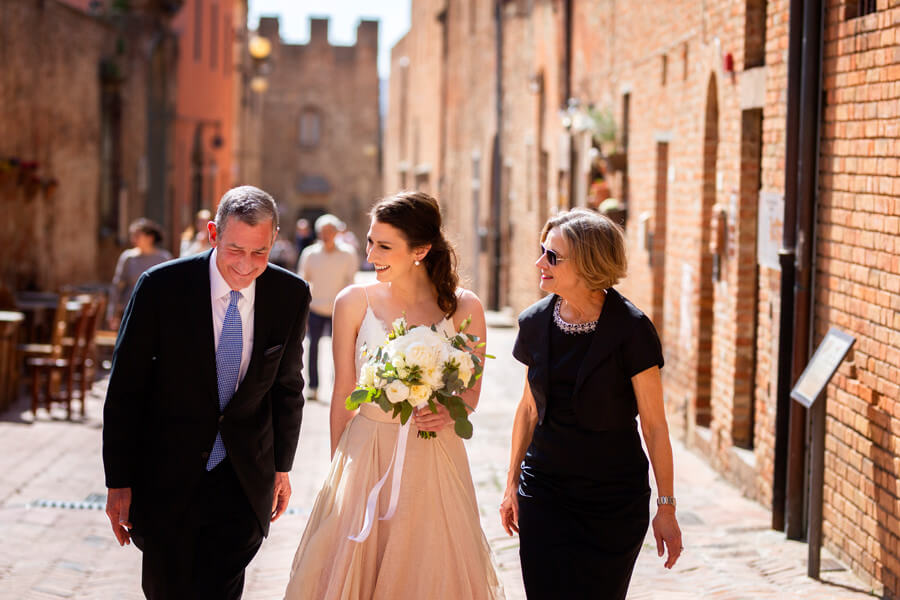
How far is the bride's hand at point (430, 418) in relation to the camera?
4.36 meters

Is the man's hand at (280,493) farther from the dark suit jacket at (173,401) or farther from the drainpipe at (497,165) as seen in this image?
the drainpipe at (497,165)

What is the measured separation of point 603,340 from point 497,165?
20216 millimetres

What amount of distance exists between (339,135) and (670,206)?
137 feet

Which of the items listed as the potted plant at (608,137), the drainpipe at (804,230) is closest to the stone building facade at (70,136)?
the potted plant at (608,137)

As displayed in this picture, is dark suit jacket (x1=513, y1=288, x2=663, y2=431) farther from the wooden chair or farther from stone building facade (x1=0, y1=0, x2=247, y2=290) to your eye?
stone building facade (x1=0, y1=0, x2=247, y2=290)

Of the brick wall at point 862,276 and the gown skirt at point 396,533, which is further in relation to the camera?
the brick wall at point 862,276

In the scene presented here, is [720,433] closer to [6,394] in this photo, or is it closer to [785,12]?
[785,12]

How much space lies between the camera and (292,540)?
23.9ft

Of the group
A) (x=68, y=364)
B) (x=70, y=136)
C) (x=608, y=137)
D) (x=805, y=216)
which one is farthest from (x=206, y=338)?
(x=70, y=136)

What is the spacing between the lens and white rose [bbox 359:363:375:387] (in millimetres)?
4281

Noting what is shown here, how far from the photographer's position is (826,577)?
21.0 ft

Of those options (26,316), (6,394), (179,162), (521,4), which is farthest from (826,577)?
(179,162)

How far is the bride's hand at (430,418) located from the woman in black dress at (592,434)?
0.33m

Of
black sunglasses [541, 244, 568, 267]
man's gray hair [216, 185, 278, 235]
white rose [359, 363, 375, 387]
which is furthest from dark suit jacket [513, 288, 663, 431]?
man's gray hair [216, 185, 278, 235]
